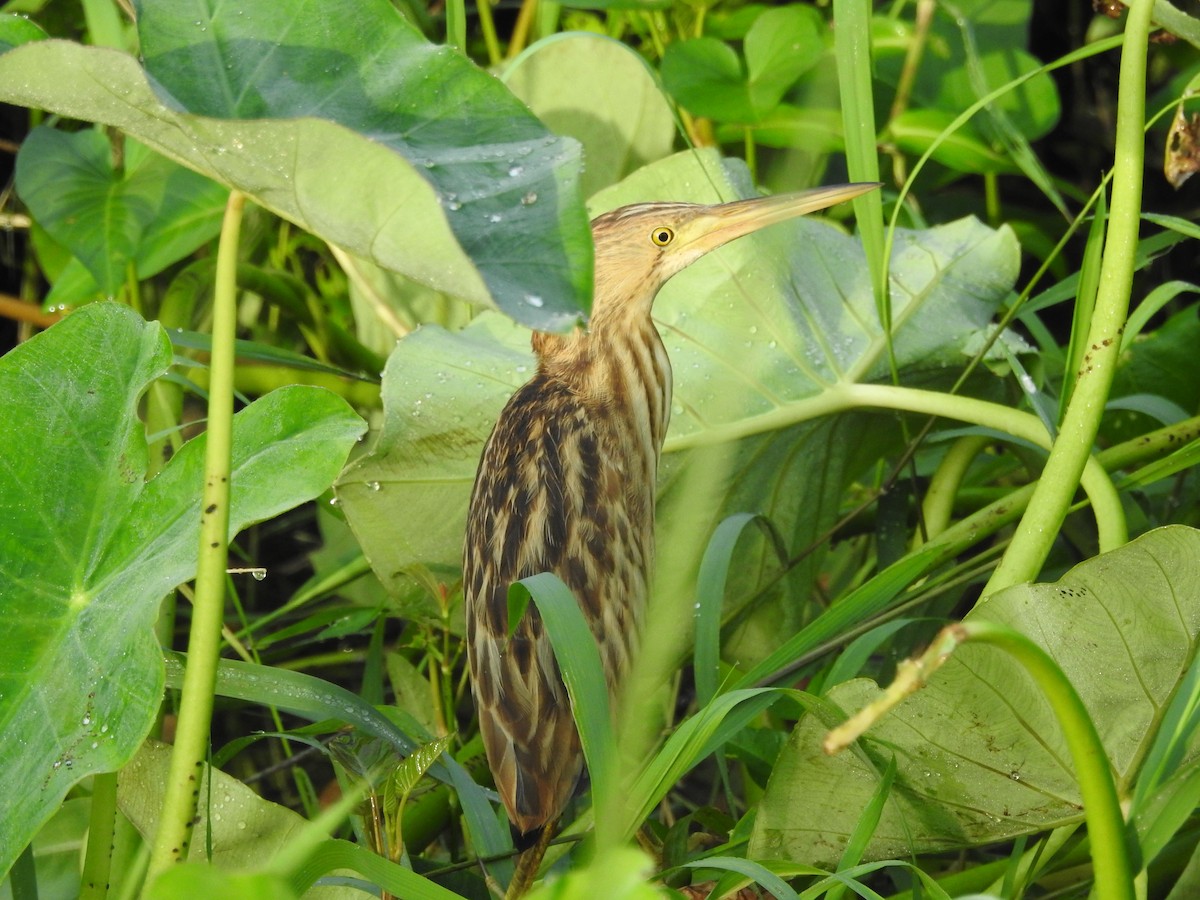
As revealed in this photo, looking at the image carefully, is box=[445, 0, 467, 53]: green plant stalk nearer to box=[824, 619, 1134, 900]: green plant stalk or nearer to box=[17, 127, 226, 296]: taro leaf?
box=[17, 127, 226, 296]: taro leaf

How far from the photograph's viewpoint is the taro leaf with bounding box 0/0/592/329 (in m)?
0.69

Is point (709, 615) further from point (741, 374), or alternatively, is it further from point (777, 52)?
point (777, 52)

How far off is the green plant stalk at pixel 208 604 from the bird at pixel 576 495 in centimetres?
43

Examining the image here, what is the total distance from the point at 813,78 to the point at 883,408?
706 millimetres

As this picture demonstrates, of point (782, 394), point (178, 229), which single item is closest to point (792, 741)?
point (782, 394)

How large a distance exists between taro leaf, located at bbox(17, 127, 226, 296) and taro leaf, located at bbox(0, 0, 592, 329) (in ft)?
2.83

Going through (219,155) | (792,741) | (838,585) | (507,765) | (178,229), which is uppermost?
(219,155)

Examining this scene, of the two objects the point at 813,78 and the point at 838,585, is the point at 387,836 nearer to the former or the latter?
the point at 838,585

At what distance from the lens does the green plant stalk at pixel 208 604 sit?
788mm

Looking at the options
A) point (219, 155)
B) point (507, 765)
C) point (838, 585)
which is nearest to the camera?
point (219, 155)

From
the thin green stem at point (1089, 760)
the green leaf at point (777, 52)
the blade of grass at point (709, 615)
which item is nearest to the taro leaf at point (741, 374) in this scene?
the blade of grass at point (709, 615)

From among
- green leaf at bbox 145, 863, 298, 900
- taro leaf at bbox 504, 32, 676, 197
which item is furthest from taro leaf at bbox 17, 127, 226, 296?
green leaf at bbox 145, 863, 298, 900

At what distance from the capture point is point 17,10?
205 cm

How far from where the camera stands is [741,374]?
140 cm
